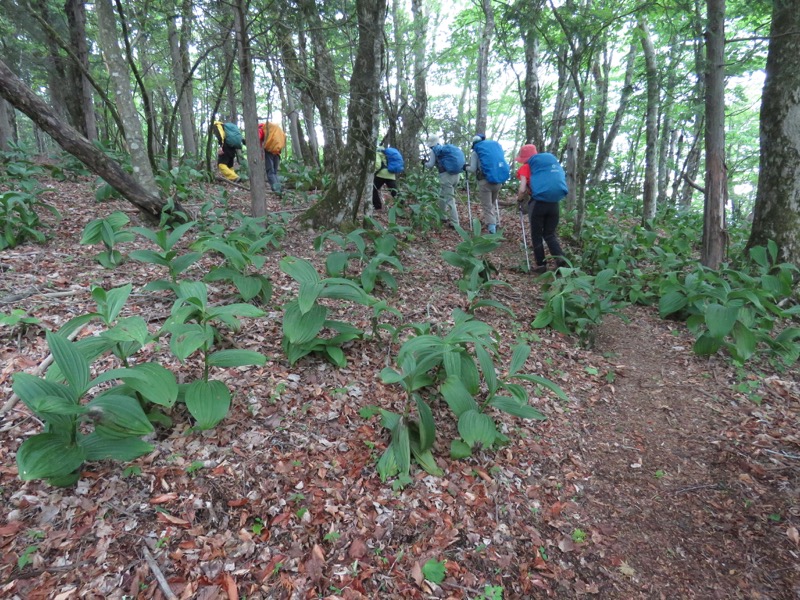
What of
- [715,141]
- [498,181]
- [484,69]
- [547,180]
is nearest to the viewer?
[715,141]

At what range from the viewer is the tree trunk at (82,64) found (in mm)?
9016

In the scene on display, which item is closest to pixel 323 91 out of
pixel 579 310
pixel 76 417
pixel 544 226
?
pixel 544 226

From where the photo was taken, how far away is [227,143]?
9773mm

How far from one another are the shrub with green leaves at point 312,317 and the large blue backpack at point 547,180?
411 centimetres

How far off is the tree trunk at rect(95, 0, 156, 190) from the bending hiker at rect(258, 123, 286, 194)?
3.04 meters

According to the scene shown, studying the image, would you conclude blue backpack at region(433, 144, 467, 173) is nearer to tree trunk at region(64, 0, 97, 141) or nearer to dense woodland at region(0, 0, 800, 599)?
dense woodland at region(0, 0, 800, 599)

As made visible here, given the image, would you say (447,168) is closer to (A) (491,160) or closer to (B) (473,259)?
(A) (491,160)

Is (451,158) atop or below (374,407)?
atop

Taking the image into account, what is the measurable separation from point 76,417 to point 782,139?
8.37m

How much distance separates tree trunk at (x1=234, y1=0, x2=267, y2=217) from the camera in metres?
5.61

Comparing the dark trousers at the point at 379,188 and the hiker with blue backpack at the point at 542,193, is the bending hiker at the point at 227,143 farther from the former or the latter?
the hiker with blue backpack at the point at 542,193

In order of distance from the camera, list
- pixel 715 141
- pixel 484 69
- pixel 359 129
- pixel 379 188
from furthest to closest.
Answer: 1. pixel 484 69
2. pixel 379 188
3. pixel 359 129
4. pixel 715 141

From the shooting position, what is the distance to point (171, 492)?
7.48ft

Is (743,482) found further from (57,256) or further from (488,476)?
(57,256)
